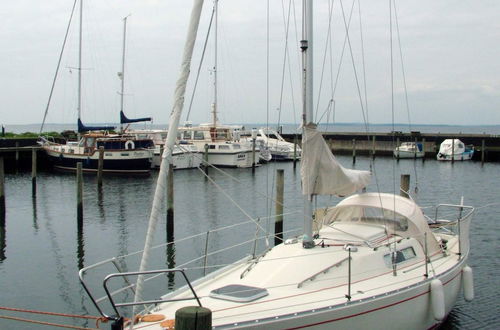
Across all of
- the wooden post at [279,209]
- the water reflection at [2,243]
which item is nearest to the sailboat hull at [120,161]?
the water reflection at [2,243]

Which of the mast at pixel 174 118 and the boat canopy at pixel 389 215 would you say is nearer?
the mast at pixel 174 118

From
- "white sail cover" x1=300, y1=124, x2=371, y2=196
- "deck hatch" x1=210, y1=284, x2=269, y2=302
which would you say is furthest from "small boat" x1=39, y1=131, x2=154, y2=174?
"deck hatch" x1=210, y1=284, x2=269, y2=302

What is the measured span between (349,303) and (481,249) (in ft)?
44.2

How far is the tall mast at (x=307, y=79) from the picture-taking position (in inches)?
456

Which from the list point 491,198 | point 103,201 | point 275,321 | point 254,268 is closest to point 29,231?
point 103,201

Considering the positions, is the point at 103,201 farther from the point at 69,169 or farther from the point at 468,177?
the point at 468,177

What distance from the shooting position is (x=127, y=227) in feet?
84.7

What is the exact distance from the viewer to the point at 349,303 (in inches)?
384

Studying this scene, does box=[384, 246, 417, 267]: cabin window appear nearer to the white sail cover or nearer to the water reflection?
the white sail cover

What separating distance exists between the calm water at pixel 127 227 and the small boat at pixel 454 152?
12.5 meters

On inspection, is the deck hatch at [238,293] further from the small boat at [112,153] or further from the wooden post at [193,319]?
the small boat at [112,153]

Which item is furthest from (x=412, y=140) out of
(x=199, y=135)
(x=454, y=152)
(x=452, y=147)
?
(x=199, y=135)

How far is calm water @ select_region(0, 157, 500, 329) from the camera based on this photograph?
1602 centimetres

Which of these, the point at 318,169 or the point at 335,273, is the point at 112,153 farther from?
the point at 335,273
